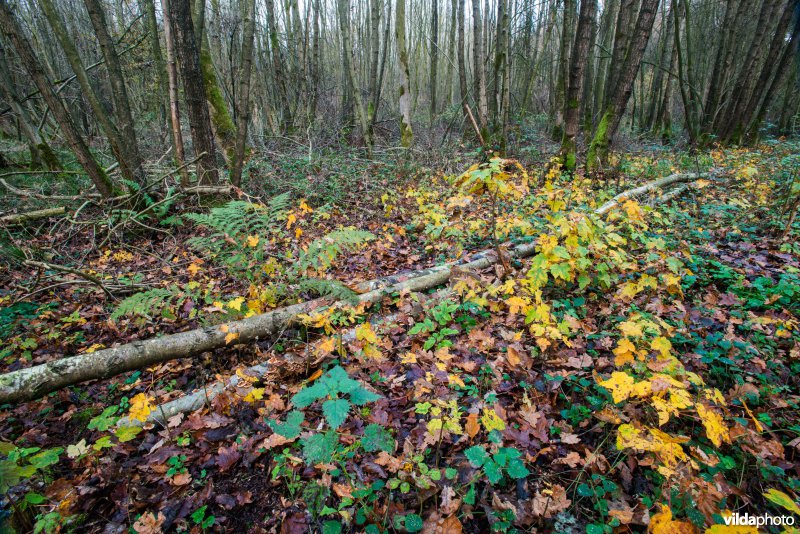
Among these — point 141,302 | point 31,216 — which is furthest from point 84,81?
point 141,302

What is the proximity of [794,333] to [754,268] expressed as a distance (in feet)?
3.73

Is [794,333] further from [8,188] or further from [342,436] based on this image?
[8,188]

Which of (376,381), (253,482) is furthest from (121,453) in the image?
(376,381)

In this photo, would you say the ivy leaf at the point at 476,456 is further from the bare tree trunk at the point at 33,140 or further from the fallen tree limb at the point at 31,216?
the bare tree trunk at the point at 33,140

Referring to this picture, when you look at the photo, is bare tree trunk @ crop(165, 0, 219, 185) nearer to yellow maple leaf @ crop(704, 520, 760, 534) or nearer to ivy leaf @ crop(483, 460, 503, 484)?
ivy leaf @ crop(483, 460, 503, 484)

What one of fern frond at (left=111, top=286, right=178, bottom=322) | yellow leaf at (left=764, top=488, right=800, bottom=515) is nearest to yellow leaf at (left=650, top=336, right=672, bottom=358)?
yellow leaf at (left=764, top=488, right=800, bottom=515)

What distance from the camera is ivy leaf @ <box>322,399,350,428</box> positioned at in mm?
1556

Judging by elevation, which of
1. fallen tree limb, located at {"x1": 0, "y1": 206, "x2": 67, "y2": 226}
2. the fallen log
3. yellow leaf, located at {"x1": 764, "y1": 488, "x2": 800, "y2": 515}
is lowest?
the fallen log

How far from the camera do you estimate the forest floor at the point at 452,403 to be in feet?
5.71

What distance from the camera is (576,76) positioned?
698 centimetres

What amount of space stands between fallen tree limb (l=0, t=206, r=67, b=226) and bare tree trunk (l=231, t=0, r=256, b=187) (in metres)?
2.69

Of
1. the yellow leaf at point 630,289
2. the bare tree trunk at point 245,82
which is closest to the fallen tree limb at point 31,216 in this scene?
the bare tree trunk at point 245,82

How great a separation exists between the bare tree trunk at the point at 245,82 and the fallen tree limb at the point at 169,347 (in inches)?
145

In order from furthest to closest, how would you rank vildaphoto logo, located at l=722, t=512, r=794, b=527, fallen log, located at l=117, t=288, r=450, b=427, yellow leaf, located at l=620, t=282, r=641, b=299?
yellow leaf, located at l=620, t=282, r=641, b=299, fallen log, located at l=117, t=288, r=450, b=427, vildaphoto logo, located at l=722, t=512, r=794, b=527
